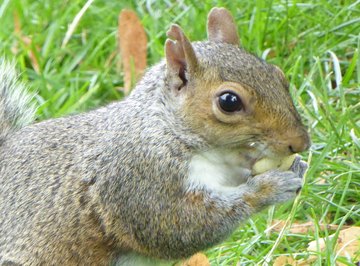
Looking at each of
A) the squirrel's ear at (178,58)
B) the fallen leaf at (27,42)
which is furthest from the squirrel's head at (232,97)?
the fallen leaf at (27,42)

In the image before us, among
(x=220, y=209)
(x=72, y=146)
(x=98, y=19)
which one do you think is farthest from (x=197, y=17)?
(x=220, y=209)

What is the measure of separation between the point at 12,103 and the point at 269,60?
1.25 meters

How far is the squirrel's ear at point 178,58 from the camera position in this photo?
337 centimetres

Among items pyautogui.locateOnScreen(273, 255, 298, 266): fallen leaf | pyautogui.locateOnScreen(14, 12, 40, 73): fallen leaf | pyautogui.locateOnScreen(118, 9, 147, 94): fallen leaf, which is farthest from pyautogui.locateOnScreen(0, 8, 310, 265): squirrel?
pyautogui.locateOnScreen(14, 12, 40, 73): fallen leaf

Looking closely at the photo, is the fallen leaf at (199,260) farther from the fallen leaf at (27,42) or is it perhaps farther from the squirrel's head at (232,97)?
the fallen leaf at (27,42)

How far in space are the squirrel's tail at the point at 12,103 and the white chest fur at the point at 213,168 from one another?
838 mm

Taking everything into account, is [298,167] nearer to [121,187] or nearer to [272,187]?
[272,187]

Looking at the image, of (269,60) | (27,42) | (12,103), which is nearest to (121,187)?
(12,103)

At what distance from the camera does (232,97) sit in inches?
130

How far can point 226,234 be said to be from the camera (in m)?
3.45

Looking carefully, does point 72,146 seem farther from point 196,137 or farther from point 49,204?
point 196,137

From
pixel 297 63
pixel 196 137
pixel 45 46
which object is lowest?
pixel 45 46

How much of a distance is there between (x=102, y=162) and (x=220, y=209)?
43 cm

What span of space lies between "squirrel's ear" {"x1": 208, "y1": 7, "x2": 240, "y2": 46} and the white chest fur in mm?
432
